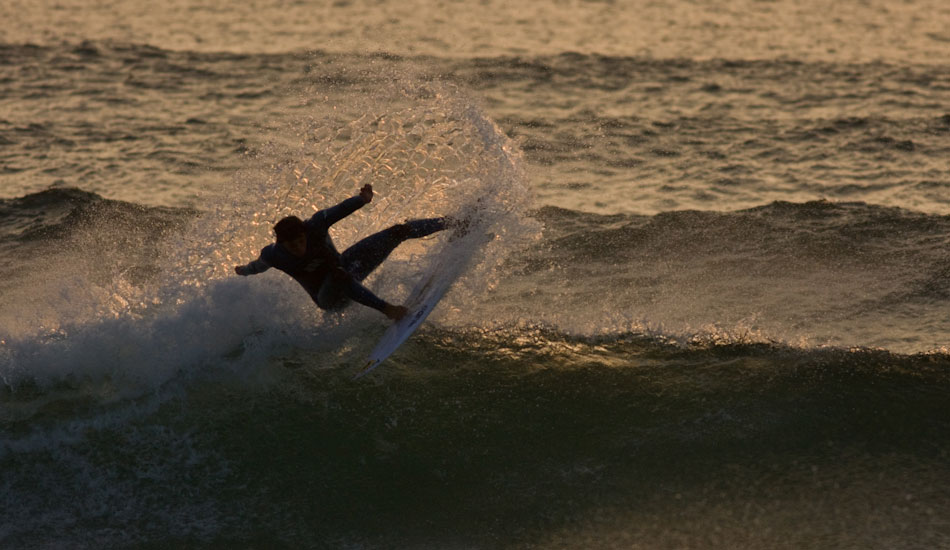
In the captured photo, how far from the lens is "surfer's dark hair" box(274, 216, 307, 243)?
920 cm

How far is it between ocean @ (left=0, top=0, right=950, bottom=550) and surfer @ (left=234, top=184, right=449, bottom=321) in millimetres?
855

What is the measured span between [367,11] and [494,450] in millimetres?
17686

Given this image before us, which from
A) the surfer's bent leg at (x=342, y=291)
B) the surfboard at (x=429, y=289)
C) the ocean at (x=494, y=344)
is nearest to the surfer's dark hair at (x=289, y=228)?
the surfer's bent leg at (x=342, y=291)

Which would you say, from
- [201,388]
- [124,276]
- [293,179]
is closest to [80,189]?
[124,276]

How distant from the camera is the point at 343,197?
1214 cm

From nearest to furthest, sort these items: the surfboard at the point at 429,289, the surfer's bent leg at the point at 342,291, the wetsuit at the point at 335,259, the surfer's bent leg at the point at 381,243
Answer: the wetsuit at the point at 335,259 < the surfer's bent leg at the point at 342,291 < the surfboard at the point at 429,289 < the surfer's bent leg at the point at 381,243

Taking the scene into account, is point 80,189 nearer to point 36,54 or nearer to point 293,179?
point 293,179

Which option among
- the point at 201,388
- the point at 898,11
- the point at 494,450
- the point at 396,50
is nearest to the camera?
the point at 494,450

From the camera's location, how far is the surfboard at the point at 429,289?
396 inches

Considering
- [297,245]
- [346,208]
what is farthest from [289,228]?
[346,208]

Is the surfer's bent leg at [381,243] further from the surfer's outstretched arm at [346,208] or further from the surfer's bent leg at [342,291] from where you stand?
the surfer's outstretched arm at [346,208]

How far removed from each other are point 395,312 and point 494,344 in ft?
5.09

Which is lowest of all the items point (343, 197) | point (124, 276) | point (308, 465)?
point (308, 465)

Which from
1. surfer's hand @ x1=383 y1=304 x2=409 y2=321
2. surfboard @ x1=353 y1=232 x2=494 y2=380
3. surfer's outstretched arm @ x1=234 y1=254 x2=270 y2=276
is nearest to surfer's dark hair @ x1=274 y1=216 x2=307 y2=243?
surfer's outstretched arm @ x1=234 y1=254 x2=270 y2=276
